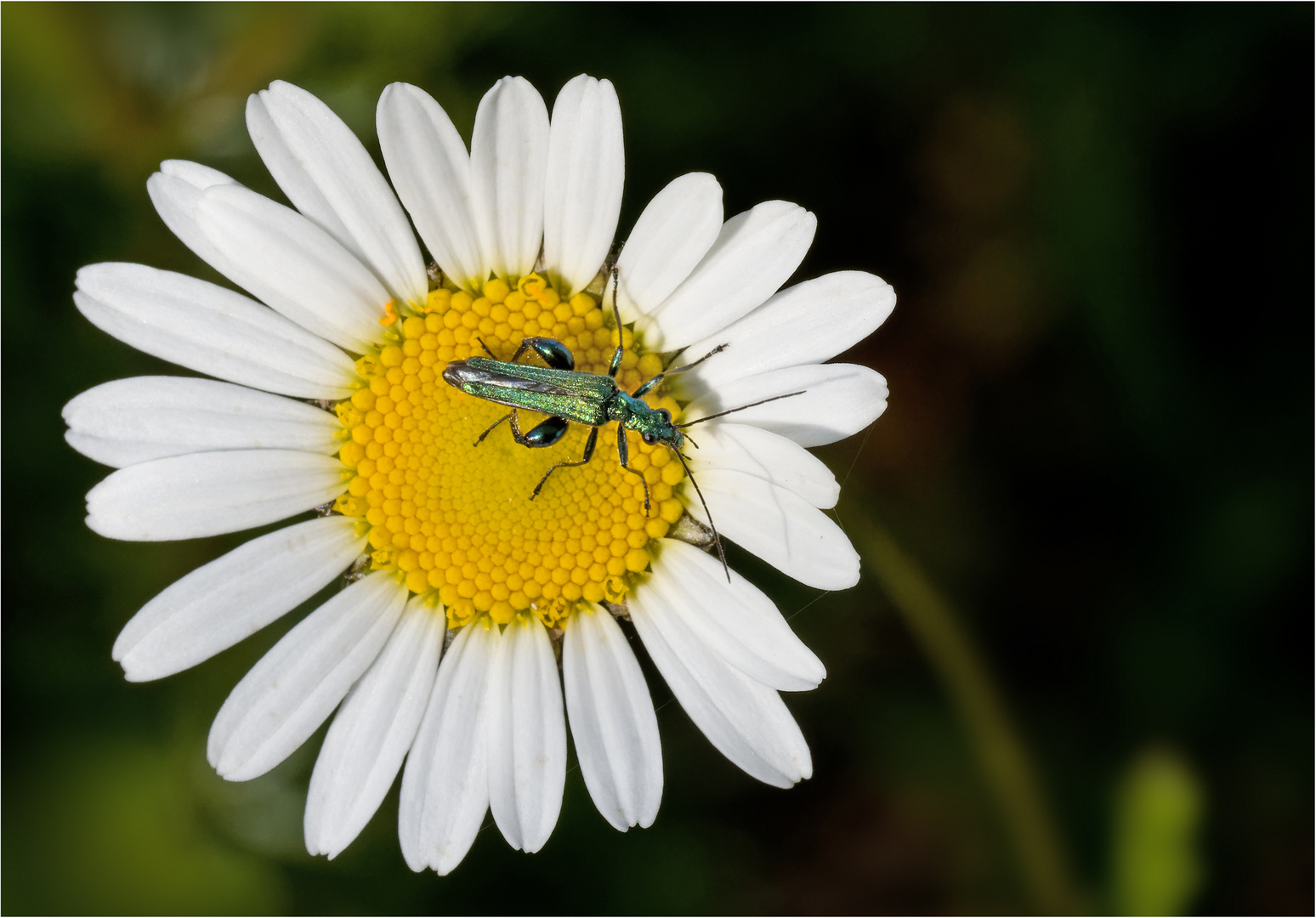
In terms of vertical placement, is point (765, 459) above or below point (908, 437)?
below

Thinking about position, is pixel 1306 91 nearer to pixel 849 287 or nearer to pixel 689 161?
pixel 689 161

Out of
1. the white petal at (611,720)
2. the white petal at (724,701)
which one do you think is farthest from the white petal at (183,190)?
the white petal at (724,701)

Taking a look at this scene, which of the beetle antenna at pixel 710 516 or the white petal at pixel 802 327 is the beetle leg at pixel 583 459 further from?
the white petal at pixel 802 327

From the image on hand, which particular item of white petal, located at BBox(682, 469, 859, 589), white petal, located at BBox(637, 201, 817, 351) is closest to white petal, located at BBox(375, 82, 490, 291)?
white petal, located at BBox(637, 201, 817, 351)

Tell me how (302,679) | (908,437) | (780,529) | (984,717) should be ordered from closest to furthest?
(780,529) < (302,679) < (984,717) < (908,437)

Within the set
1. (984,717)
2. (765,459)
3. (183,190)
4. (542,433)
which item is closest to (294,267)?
(183,190)

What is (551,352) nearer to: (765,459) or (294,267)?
(765,459)

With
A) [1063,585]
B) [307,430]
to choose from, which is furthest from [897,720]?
[307,430]
